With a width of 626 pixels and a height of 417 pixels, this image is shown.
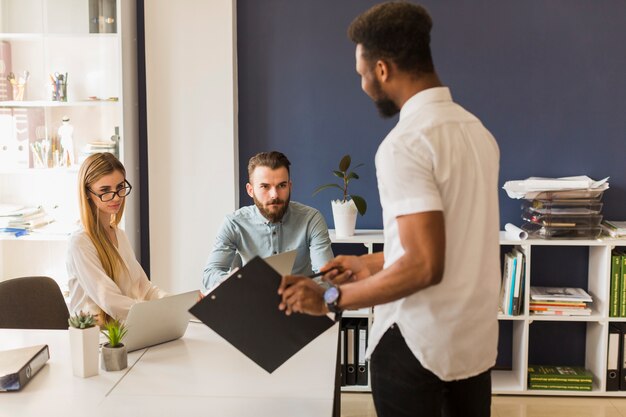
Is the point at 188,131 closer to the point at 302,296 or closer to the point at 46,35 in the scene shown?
the point at 46,35

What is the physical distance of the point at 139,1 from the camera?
4.54 meters

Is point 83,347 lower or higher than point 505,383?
higher

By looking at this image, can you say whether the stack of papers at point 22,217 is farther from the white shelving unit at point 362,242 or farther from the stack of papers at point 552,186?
the stack of papers at point 552,186

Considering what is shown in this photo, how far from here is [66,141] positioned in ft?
14.4

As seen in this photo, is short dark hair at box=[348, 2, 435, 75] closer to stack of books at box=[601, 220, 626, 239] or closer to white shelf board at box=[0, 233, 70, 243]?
stack of books at box=[601, 220, 626, 239]

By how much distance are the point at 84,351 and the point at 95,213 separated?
86 centimetres

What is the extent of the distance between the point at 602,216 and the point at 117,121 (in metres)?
2.72

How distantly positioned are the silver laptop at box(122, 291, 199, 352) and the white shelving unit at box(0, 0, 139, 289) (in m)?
1.86

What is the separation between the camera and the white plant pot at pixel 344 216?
14.0 ft

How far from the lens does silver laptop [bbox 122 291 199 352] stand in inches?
99.6

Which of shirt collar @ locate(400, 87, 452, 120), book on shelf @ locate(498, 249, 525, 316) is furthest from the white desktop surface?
book on shelf @ locate(498, 249, 525, 316)

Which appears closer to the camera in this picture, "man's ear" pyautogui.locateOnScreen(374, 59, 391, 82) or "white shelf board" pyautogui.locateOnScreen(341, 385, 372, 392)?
"man's ear" pyautogui.locateOnScreen(374, 59, 391, 82)

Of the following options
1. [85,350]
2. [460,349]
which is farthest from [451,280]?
[85,350]

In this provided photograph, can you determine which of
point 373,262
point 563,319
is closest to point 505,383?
point 563,319
